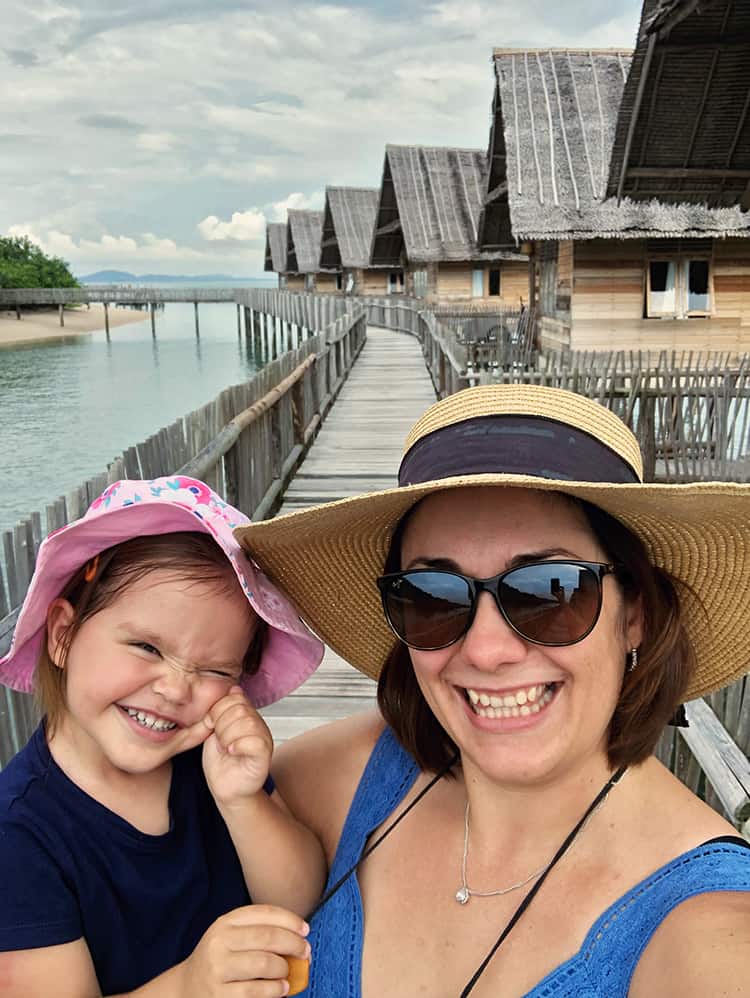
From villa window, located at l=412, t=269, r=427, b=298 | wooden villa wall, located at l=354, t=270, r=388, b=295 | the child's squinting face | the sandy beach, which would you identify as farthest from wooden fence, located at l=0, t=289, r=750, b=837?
the sandy beach

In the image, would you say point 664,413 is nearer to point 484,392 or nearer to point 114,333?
point 484,392

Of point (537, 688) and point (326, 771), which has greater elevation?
point (537, 688)

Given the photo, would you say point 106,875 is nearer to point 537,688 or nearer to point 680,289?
point 537,688

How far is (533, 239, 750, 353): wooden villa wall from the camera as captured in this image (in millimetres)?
15047

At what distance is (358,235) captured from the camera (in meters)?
43.8

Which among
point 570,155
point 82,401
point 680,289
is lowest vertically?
point 82,401

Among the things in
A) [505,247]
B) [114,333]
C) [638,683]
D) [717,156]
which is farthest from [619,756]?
[114,333]

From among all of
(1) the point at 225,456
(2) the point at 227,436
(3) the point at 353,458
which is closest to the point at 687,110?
(3) the point at 353,458

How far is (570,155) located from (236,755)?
16.1 metres

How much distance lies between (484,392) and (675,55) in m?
11.1

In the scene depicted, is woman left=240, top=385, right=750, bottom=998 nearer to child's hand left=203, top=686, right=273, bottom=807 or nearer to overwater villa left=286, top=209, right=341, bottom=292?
child's hand left=203, top=686, right=273, bottom=807

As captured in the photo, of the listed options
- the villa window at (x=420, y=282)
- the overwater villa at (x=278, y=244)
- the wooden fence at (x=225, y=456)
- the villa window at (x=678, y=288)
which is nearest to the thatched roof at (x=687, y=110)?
the villa window at (x=678, y=288)

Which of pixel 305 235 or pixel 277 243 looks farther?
pixel 277 243

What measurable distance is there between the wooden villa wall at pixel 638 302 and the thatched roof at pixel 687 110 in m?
1.76
